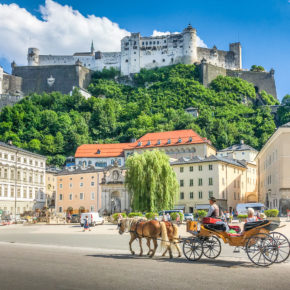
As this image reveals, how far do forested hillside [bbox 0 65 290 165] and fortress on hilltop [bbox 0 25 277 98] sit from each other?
3976mm

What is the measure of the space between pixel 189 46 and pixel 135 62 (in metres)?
18.5

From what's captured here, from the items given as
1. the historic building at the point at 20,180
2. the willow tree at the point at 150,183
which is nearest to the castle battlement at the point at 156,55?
the historic building at the point at 20,180

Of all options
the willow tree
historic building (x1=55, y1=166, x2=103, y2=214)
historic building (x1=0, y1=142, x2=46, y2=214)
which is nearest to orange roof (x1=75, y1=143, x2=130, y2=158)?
historic building (x1=0, y1=142, x2=46, y2=214)

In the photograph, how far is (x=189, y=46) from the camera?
132m

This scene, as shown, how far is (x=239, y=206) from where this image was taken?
48.1 metres

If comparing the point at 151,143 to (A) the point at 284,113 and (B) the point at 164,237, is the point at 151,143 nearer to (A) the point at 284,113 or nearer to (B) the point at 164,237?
(A) the point at 284,113

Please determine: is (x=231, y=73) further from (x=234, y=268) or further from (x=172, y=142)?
(x=234, y=268)

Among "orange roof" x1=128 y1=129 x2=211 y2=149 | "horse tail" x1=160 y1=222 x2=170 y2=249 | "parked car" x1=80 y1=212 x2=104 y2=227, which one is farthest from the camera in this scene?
"orange roof" x1=128 y1=129 x2=211 y2=149

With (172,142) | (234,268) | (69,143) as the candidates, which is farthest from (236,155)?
(234,268)

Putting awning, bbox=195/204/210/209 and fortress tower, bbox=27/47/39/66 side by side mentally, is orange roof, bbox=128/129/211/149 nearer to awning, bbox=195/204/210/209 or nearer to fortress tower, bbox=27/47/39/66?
awning, bbox=195/204/210/209

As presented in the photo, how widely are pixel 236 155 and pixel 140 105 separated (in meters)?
40.2

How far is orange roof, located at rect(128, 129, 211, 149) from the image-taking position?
82.2 metres

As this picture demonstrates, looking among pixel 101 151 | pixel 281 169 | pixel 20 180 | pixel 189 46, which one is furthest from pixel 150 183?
pixel 189 46

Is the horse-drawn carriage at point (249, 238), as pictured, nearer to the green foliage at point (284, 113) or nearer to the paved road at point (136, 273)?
the paved road at point (136, 273)
